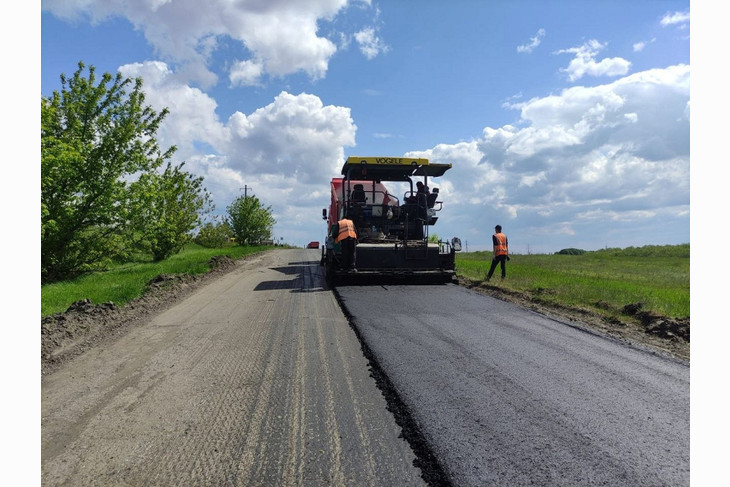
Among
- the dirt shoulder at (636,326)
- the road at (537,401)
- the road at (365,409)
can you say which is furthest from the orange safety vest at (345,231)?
the road at (365,409)

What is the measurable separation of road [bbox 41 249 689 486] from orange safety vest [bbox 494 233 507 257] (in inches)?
271

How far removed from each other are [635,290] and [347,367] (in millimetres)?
9160

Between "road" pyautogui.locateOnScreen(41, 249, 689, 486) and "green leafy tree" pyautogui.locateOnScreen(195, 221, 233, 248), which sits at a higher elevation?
"green leafy tree" pyautogui.locateOnScreen(195, 221, 233, 248)

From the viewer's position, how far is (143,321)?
692 centimetres

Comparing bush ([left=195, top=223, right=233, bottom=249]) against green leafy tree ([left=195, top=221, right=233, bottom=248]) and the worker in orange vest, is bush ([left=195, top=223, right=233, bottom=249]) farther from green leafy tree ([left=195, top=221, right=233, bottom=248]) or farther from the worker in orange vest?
the worker in orange vest

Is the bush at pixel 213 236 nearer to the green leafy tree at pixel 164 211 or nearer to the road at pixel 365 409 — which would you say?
the green leafy tree at pixel 164 211

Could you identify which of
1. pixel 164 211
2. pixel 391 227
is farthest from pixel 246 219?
pixel 391 227

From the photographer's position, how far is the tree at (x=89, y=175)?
12.2 m

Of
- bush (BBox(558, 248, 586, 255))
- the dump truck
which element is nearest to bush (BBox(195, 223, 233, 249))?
the dump truck

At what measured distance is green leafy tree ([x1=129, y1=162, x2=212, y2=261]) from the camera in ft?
47.3

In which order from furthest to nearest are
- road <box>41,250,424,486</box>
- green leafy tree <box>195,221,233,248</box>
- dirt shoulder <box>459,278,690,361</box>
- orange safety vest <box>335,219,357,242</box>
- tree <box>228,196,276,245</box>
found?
tree <box>228,196,276,245</box> < green leafy tree <box>195,221,233,248</box> < orange safety vest <box>335,219,357,242</box> < dirt shoulder <box>459,278,690,361</box> < road <box>41,250,424,486</box>

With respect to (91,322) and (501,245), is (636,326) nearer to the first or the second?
(501,245)

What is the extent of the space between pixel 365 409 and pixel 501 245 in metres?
10.5

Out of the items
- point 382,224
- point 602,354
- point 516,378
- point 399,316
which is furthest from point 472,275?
point 516,378
